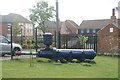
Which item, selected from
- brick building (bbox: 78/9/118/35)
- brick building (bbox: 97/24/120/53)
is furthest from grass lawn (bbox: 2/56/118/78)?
brick building (bbox: 78/9/118/35)

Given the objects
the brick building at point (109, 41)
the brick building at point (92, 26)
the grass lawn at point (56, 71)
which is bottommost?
the grass lawn at point (56, 71)

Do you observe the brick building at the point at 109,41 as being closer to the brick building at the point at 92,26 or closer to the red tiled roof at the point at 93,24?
the brick building at the point at 92,26

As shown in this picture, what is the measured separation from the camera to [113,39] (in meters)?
18.3

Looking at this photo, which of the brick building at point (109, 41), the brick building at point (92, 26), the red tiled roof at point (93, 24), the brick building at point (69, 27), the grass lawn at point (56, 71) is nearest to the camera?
the grass lawn at point (56, 71)

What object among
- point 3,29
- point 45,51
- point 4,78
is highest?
point 3,29

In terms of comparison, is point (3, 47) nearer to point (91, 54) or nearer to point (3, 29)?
point (91, 54)

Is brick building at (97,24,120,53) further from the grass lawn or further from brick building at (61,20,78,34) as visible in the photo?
brick building at (61,20,78,34)

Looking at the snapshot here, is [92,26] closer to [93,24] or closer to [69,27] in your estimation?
[93,24]

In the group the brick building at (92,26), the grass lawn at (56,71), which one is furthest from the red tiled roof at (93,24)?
the grass lawn at (56,71)

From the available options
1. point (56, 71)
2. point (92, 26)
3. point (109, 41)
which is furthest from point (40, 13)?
point (56, 71)

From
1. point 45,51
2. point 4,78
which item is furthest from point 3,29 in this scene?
point 4,78

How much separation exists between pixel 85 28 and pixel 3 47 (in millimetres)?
40276

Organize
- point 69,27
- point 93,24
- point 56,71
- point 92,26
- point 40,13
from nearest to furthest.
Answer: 1. point 56,71
2. point 40,13
3. point 92,26
4. point 93,24
5. point 69,27

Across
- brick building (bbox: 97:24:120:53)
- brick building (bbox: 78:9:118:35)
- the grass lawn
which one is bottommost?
the grass lawn
